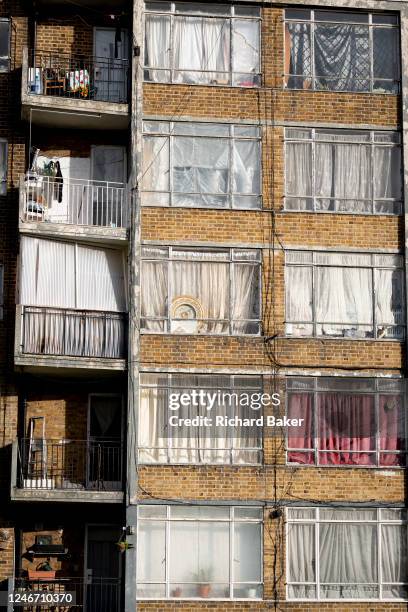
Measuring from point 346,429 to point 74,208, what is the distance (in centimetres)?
772

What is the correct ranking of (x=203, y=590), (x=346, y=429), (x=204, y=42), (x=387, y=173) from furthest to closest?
(x=204, y=42) → (x=387, y=173) → (x=346, y=429) → (x=203, y=590)

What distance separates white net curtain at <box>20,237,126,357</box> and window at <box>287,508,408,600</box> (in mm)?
5479

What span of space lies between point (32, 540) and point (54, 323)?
4579 mm

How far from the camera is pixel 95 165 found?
2919 cm

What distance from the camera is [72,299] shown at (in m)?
28.0

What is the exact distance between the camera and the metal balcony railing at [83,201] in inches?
1120

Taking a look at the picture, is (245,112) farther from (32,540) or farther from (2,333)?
(32,540)

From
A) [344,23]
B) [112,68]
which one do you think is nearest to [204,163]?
[112,68]

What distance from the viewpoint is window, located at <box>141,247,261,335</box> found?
27750 mm

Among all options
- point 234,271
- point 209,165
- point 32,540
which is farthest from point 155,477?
point 209,165

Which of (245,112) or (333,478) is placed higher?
(245,112)

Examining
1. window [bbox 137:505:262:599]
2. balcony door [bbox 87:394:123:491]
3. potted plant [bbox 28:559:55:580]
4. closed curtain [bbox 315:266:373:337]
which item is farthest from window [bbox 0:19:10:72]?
potted plant [bbox 28:559:55:580]

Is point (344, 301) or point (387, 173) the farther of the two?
point (387, 173)

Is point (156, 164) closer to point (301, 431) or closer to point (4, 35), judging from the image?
point (4, 35)
